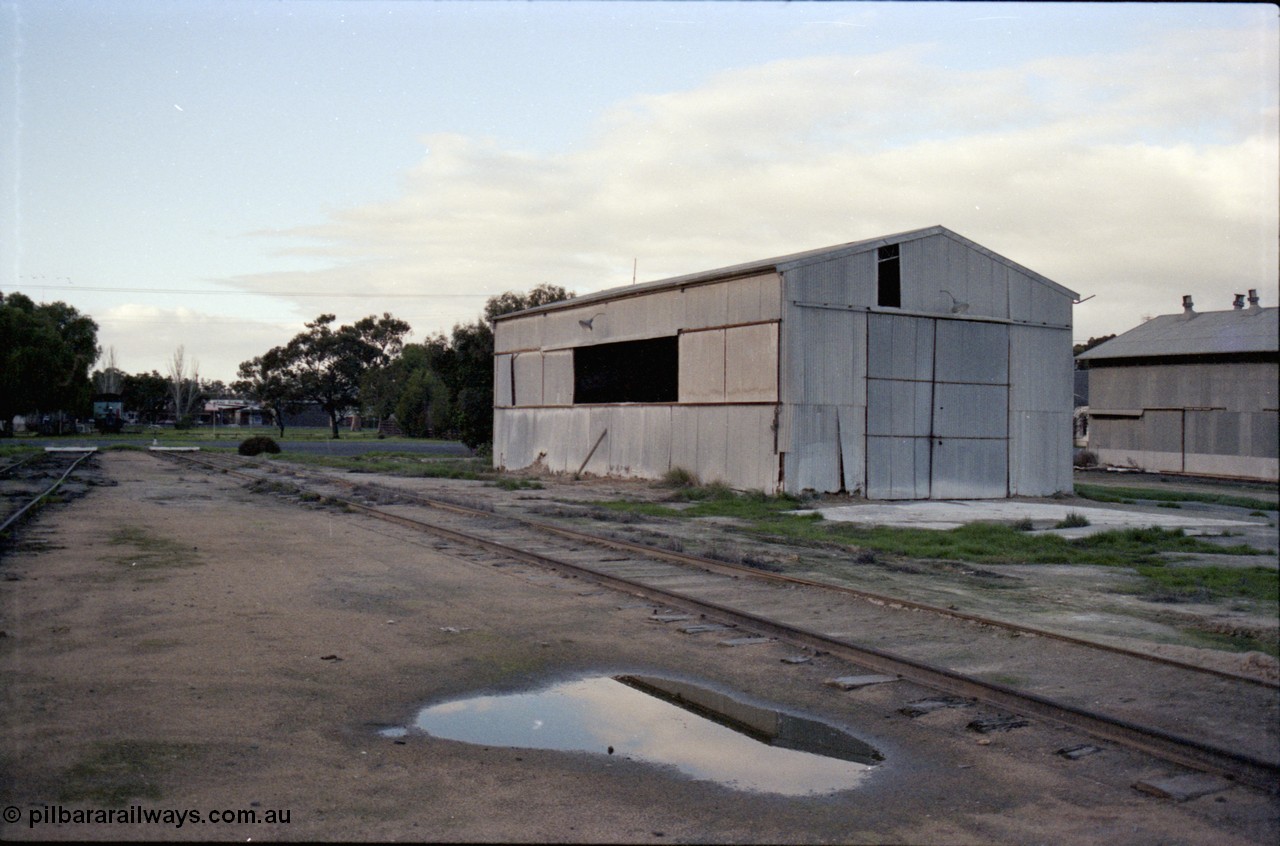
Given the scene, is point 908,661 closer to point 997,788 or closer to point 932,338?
point 997,788

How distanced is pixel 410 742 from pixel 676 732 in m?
1.58

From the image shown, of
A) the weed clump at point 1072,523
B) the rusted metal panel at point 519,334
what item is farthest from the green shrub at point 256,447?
the weed clump at point 1072,523

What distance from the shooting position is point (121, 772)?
196 inches

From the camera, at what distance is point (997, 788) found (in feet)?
17.0

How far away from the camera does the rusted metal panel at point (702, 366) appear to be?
26.5 m

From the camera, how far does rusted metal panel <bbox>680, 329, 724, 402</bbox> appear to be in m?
26.5

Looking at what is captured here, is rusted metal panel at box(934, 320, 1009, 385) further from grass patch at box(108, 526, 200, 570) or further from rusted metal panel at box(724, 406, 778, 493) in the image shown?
grass patch at box(108, 526, 200, 570)

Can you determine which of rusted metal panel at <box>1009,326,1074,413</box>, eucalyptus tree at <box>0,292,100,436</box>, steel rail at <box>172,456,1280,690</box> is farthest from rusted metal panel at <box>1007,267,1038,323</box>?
eucalyptus tree at <box>0,292,100,436</box>

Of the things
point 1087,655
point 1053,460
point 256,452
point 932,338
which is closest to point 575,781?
point 1087,655

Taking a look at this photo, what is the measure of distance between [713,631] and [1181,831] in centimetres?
465

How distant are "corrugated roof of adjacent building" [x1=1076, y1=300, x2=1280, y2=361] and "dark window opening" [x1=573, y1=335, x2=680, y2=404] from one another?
903 inches

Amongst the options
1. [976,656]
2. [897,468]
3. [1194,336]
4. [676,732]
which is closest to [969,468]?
[897,468]

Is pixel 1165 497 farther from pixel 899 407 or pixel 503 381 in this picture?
pixel 503 381

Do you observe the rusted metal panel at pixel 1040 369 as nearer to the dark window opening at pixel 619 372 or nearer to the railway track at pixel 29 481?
the dark window opening at pixel 619 372
